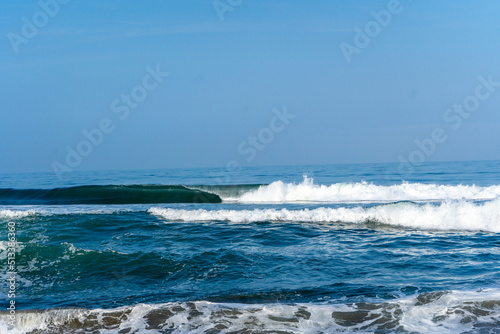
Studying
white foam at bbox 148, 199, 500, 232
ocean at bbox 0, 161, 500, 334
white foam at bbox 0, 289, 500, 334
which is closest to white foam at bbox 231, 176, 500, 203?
white foam at bbox 148, 199, 500, 232

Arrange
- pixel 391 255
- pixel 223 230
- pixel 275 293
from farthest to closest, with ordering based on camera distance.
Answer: pixel 223 230 → pixel 391 255 → pixel 275 293

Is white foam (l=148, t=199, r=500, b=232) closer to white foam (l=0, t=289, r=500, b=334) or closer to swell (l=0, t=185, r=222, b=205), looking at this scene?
white foam (l=0, t=289, r=500, b=334)

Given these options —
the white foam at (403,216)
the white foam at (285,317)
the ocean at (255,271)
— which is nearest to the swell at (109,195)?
the ocean at (255,271)

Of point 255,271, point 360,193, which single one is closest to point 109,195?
point 360,193

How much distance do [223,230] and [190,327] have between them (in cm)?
684

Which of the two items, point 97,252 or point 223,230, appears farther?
point 223,230

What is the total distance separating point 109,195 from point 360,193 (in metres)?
15.3

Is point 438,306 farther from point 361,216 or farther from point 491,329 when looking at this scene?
point 361,216

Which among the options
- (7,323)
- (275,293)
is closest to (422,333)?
(275,293)

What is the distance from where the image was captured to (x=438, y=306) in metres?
6.06

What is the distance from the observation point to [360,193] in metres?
25.5

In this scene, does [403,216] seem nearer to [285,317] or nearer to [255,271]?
[255,271]

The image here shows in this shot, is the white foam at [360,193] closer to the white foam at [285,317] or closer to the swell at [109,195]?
the swell at [109,195]

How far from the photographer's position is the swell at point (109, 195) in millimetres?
24688
